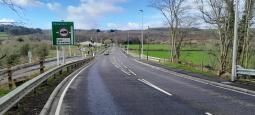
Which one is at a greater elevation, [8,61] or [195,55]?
[8,61]

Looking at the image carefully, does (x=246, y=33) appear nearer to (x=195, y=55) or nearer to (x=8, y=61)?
(x=8, y=61)

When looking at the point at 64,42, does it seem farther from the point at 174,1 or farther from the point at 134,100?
the point at 174,1

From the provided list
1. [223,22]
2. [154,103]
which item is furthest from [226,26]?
[154,103]

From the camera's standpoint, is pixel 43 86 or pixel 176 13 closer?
pixel 43 86

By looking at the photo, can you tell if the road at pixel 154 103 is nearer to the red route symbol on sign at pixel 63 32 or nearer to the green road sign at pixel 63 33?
the green road sign at pixel 63 33

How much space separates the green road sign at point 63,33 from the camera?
117 ft

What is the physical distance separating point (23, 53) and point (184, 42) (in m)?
31.7

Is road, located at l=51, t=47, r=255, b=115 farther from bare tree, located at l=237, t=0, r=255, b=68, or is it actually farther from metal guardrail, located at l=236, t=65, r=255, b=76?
bare tree, located at l=237, t=0, r=255, b=68

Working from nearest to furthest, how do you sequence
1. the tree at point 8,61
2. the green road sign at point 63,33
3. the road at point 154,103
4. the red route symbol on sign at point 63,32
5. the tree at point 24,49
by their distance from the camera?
the road at point 154,103 < the tree at point 8,61 < the green road sign at point 63,33 < the red route symbol on sign at point 63,32 < the tree at point 24,49

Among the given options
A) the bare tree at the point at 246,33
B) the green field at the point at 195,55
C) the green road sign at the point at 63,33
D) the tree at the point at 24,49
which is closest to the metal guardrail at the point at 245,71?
the bare tree at the point at 246,33

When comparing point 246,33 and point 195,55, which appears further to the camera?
point 195,55

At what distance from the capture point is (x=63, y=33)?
36125 mm

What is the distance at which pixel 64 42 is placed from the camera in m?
35.8

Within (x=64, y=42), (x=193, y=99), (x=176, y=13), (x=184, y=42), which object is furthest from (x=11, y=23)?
(x=184, y=42)
